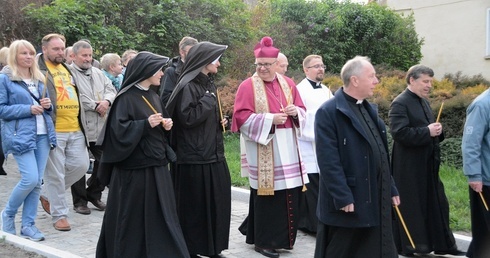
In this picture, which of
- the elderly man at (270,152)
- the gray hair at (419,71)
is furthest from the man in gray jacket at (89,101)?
the gray hair at (419,71)

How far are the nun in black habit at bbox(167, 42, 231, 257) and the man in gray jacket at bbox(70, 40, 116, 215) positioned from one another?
6.95 feet

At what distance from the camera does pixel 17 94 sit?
6.98m

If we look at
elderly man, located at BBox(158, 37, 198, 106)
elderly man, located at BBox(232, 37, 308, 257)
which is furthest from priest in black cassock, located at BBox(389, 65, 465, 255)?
elderly man, located at BBox(158, 37, 198, 106)

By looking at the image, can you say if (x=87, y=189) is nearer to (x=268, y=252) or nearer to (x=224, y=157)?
(x=224, y=157)

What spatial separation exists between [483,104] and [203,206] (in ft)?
9.51

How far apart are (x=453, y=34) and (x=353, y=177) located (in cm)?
1749

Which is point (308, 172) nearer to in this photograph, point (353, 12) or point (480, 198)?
point (480, 198)

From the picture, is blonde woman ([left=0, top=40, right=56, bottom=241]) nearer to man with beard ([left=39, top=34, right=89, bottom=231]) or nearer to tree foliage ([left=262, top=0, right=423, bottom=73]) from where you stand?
man with beard ([left=39, top=34, right=89, bottom=231])

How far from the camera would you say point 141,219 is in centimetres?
583

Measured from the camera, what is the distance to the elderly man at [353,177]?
5.04m

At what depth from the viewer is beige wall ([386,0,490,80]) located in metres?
20.5

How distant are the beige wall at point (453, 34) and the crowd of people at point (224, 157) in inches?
546

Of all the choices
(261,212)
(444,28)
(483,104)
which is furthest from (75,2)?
(444,28)

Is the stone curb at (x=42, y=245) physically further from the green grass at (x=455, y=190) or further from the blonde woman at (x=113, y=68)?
the blonde woman at (x=113, y=68)
